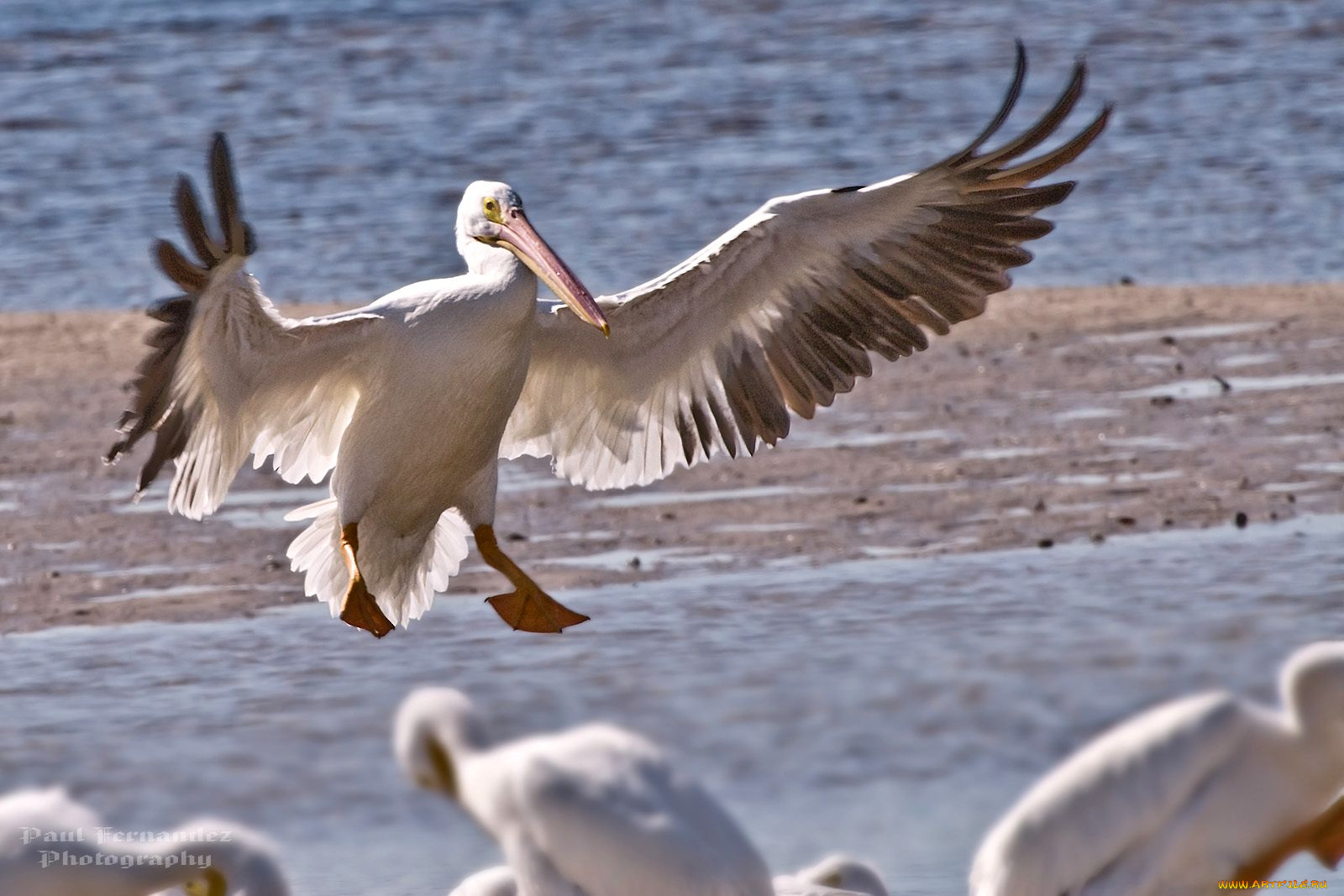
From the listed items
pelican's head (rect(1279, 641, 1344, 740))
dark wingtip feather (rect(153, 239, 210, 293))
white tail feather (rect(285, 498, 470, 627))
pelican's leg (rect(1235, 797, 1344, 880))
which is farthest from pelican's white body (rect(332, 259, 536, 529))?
pelican's leg (rect(1235, 797, 1344, 880))

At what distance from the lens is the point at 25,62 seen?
697 inches

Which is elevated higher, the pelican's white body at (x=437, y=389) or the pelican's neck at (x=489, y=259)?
the pelican's neck at (x=489, y=259)

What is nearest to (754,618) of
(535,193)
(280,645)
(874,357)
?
(280,645)

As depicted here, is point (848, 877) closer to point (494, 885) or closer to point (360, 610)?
point (494, 885)

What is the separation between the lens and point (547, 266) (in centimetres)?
544

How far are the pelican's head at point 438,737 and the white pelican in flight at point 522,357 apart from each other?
1.11m

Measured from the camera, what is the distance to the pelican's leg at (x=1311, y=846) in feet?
13.9

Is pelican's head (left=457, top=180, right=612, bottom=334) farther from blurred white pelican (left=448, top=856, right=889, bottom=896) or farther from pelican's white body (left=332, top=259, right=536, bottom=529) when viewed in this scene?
blurred white pelican (left=448, top=856, right=889, bottom=896)

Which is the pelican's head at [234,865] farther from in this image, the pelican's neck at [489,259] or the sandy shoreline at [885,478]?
the sandy shoreline at [885,478]

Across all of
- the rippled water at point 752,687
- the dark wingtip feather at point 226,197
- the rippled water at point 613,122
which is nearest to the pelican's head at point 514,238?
the dark wingtip feather at point 226,197

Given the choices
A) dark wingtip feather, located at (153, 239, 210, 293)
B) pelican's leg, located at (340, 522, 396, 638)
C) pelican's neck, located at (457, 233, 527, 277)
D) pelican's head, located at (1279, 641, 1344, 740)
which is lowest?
pelican's leg, located at (340, 522, 396, 638)

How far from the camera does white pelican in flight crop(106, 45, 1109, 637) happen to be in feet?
17.7

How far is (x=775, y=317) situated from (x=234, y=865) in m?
2.43

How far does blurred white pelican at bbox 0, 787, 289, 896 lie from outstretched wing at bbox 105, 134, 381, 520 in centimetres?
118
